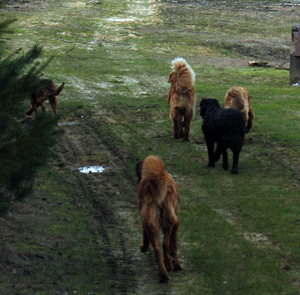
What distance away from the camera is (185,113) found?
11633 millimetres

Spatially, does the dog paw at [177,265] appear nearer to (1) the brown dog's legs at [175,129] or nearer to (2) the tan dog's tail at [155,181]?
(2) the tan dog's tail at [155,181]

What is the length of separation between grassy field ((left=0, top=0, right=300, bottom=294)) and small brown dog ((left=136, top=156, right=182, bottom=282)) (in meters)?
0.39

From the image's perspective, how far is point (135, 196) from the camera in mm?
8578

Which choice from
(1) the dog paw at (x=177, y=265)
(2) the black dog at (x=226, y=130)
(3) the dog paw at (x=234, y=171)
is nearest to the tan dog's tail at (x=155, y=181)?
(1) the dog paw at (x=177, y=265)

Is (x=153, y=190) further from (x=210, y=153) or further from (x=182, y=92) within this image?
(x=182, y=92)

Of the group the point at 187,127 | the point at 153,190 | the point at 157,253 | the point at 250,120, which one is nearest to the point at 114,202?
the point at 153,190

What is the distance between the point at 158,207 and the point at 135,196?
3.07 meters

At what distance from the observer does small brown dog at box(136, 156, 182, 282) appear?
5449 millimetres

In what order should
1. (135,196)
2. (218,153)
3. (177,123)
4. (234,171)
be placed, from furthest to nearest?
1. (177,123)
2. (218,153)
3. (234,171)
4. (135,196)

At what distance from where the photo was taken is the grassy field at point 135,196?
565 cm

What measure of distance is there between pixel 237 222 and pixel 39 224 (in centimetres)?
304

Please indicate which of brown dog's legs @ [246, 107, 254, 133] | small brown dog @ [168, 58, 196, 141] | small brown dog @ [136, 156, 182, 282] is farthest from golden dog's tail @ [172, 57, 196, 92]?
small brown dog @ [136, 156, 182, 282]

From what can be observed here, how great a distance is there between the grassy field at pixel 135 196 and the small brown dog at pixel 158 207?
387mm

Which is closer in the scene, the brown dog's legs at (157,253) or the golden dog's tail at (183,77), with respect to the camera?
the brown dog's legs at (157,253)
